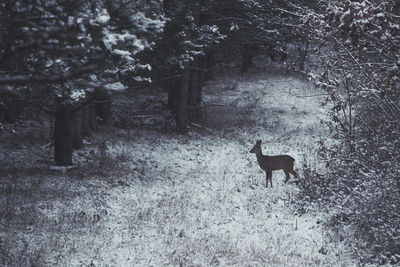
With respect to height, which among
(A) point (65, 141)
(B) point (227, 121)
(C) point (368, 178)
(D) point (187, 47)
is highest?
(D) point (187, 47)

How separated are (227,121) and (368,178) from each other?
1330 cm

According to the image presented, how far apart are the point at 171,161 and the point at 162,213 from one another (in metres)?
5.07

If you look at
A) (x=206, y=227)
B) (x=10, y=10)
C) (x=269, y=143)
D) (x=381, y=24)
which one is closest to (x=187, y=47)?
(x=269, y=143)

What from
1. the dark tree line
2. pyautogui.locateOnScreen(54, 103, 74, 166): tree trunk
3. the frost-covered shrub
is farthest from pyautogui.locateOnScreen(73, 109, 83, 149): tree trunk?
the frost-covered shrub

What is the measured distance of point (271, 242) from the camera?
8.41 m

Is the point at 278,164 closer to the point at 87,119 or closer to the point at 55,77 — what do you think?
the point at 87,119

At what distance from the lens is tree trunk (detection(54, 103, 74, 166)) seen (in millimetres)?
11672

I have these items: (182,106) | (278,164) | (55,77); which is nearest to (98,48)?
(55,77)

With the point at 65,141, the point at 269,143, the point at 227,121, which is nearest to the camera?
the point at 65,141

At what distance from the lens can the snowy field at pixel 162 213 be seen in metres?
7.48

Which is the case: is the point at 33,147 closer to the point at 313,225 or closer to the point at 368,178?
the point at 313,225

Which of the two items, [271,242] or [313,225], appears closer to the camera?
[271,242]

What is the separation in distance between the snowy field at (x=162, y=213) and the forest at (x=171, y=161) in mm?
41

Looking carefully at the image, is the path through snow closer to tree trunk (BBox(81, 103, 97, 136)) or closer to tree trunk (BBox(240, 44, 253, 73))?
tree trunk (BBox(81, 103, 97, 136))
